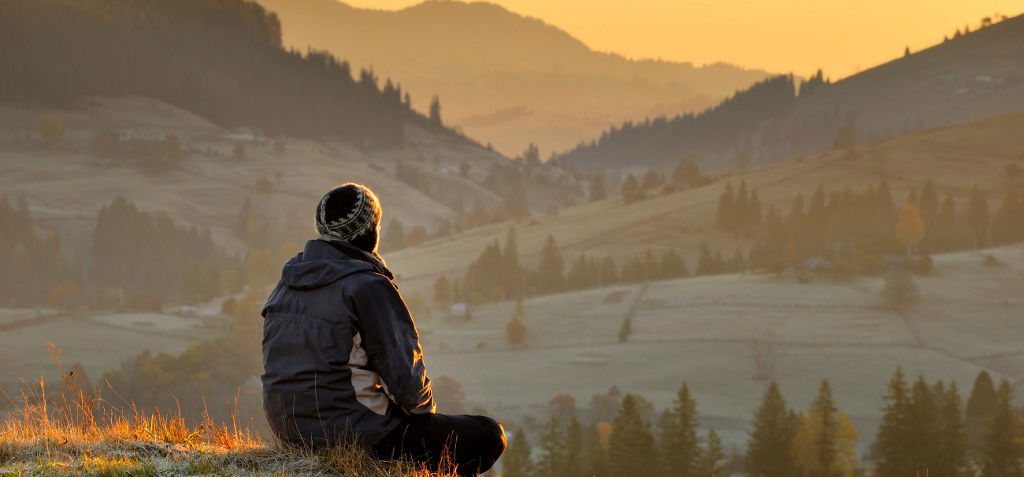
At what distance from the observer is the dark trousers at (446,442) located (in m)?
A: 7.98

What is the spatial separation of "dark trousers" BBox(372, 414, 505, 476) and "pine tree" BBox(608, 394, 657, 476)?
87029mm

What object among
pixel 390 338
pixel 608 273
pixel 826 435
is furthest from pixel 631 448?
pixel 608 273

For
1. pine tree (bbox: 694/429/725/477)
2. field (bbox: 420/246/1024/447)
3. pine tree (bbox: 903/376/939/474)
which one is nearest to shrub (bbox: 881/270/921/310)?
field (bbox: 420/246/1024/447)

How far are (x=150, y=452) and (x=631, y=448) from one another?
9098 centimetres

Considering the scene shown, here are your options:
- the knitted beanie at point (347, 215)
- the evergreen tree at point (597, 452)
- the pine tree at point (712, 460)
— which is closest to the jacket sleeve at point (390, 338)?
the knitted beanie at point (347, 215)

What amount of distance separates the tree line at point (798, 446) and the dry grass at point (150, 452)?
81.8m

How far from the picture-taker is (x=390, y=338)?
7566 mm

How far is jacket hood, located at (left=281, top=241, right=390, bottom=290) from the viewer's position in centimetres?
756

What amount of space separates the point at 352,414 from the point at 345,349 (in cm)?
62

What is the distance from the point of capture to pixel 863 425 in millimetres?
121250

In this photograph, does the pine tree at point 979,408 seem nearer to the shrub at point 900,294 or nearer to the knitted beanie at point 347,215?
the shrub at point 900,294

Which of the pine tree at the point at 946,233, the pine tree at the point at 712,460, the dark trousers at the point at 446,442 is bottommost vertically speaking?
the pine tree at the point at 712,460

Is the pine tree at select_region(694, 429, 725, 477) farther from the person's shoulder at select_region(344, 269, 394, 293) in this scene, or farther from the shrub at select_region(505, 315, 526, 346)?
the person's shoulder at select_region(344, 269, 394, 293)

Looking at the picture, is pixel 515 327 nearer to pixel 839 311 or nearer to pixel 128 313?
pixel 839 311
